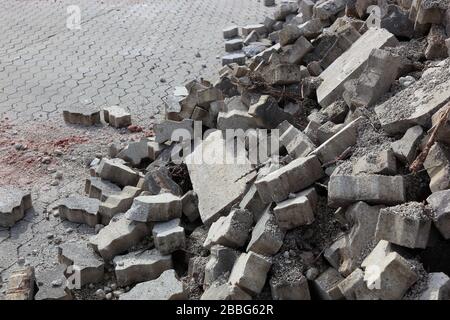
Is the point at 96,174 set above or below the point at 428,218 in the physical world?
below

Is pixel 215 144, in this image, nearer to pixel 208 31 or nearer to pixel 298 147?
pixel 298 147

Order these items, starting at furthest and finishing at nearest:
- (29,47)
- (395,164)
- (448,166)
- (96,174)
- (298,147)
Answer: (29,47) → (96,174) → (298,147) → (395,164) → (448,166)

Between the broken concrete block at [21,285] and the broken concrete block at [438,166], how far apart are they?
278 cm

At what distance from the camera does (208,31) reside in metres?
10.4

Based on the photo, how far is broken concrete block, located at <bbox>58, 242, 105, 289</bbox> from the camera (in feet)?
13.9

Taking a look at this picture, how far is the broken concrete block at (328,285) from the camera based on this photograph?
11.3 ft

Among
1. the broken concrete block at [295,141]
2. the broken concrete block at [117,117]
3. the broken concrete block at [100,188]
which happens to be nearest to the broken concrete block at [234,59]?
the broken concrete block at [117,117]

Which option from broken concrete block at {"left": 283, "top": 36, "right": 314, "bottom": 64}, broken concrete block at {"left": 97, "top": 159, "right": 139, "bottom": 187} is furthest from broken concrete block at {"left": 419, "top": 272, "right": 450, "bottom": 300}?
broken concrete block at {"left": 283, "top": 36, "right": 314, "bottom": 64}

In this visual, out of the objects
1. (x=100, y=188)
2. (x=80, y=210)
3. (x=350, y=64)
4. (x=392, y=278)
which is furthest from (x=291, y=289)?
(x=350, y=64)

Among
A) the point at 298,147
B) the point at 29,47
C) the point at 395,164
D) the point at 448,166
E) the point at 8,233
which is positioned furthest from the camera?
the point at 29,47

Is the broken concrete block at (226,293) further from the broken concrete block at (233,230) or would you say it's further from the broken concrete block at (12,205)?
the broken concrete block at (12,205)

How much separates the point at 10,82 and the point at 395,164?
6.04 meters

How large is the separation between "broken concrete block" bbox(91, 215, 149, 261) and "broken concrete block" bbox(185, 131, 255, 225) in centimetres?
51
